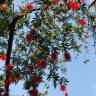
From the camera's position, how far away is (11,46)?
14.9 metres

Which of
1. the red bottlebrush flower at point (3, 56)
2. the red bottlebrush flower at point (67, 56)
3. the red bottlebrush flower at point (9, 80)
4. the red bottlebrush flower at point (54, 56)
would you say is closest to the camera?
the red bottlebrush flower at point (54, 56)

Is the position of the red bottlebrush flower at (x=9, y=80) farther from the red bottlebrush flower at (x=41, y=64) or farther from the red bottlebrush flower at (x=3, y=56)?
the red bottlebrush flower at (x=3, y=56)

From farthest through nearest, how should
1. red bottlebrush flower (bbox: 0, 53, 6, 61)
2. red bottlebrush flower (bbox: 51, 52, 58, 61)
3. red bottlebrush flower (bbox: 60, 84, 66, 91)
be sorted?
red bottlebrush flower (bbox: 0, 53, 6, 61) → red bottlebrush flower (bbox: 60, 84, 66, 91) → red bottlebrush flower (bbox: 51, 52, 58, 61)

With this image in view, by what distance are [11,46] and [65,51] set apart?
6.17 ft

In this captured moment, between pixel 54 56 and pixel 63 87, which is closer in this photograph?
pixel 54 56

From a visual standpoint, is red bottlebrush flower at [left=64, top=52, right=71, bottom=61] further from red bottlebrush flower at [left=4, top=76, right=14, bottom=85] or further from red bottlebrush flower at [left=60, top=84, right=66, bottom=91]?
red bottlebrush flower at [left=4, top=76, right=14, bottom=85]

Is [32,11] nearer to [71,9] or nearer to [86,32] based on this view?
[71,9]

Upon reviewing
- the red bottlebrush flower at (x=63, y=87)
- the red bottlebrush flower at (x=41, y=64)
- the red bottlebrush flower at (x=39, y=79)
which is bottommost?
the red bottlebrush flower at (x=63, y=87)

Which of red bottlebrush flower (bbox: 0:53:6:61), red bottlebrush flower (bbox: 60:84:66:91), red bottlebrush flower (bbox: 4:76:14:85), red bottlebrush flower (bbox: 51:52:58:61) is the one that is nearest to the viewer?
red bottlebrush flower (bbox: 51:52:58:61)

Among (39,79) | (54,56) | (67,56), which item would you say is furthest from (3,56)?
(67,56)

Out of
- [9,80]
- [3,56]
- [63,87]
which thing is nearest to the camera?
[9,80]

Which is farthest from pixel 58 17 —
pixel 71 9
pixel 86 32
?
pixel 86 32

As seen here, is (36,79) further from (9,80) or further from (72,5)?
(72,5)

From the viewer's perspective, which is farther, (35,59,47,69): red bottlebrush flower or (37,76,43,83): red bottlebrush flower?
(35,59,47,69): red bottlebrush flower
